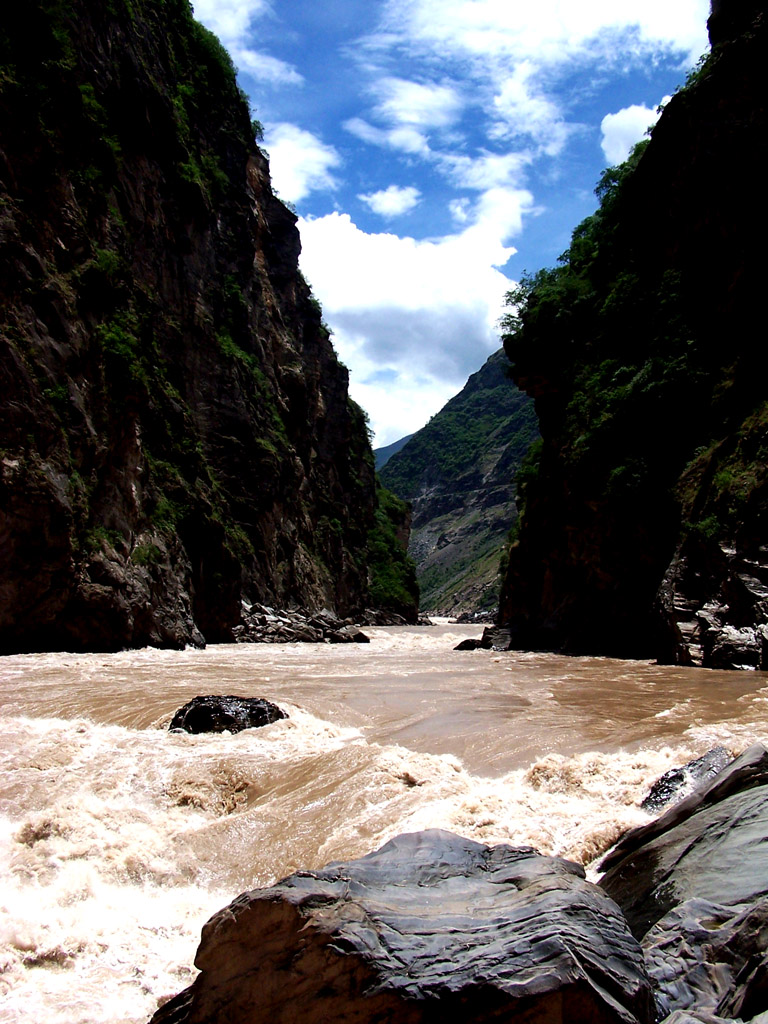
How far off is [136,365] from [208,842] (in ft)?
62.1

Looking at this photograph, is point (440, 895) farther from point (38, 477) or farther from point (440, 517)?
point (440, 517)

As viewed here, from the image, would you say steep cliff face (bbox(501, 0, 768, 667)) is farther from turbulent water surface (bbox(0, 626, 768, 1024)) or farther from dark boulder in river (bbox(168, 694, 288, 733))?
dark boulder in river (bbox(168, 694, 288, 733))

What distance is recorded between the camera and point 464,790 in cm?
628

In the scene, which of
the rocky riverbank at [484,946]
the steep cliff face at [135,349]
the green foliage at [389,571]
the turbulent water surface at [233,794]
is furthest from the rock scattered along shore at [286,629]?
the green foliage at [389,571]

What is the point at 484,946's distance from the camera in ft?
9.15

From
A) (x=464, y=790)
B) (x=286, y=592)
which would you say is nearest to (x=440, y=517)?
(x=286, y=592)

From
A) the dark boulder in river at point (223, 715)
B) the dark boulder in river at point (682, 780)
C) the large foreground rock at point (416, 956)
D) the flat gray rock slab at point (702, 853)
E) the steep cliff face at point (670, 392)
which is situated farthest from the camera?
the steep cliff face at point (670, 392)

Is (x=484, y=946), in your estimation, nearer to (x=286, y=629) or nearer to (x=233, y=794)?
(x=233, y=794)

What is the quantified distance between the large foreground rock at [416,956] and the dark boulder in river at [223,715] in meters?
5.31

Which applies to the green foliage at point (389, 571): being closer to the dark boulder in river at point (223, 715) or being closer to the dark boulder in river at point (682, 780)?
the dark boulder in river at point (223, 715)

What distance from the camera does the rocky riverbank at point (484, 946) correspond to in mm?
2576

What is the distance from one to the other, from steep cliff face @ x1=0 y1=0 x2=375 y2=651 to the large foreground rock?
48.6 ft

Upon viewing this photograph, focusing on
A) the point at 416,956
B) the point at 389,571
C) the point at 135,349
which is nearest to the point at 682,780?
the point at 416,956

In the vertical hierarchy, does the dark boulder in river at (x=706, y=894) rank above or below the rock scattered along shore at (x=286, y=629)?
above
